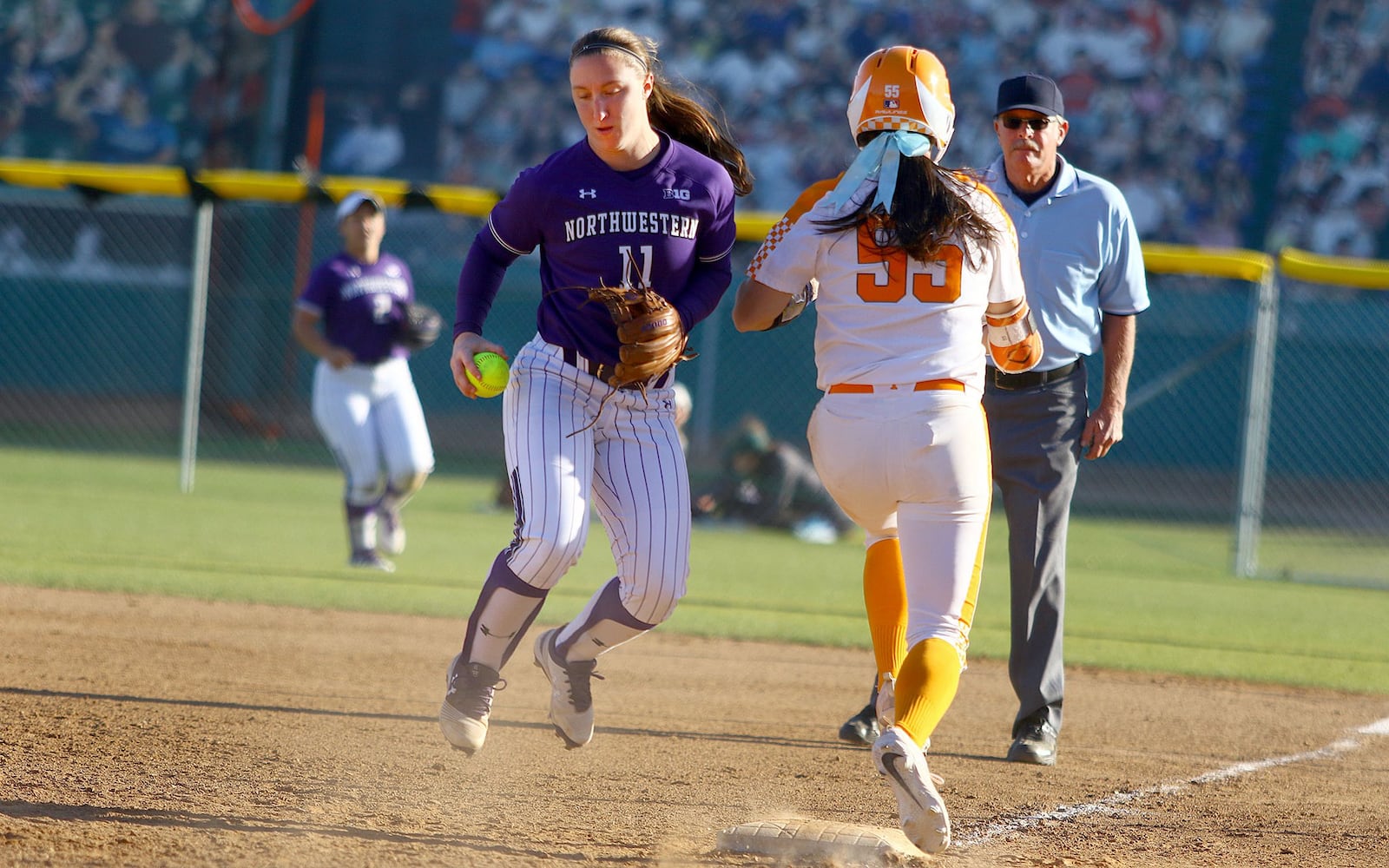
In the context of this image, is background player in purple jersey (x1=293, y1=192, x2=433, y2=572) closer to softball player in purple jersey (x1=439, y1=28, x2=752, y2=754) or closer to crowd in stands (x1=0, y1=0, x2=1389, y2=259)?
softball player in purple jersey (x1=439, y1=28, x2=752, y2=754)

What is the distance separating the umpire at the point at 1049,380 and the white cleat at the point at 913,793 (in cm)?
175

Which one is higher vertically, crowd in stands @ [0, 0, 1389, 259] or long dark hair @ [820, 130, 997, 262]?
crowd in stands @ [0, 0, 1389, 259]

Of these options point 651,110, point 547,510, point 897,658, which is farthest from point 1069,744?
point 651,110

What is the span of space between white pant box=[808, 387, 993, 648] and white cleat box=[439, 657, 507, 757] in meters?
1.16

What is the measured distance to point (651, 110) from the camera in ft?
14.1

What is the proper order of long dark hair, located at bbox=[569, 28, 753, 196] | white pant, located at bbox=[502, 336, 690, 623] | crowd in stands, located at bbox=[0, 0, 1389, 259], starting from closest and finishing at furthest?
white pant, located at bbox=[502, 336, 690, 623] → long dark hair, located at bbox=[569, 28, 753, 196] → crowd in stands, located at bbox=[0, 0, 1389, 259]

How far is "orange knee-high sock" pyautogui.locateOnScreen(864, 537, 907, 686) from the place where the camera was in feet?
13.3

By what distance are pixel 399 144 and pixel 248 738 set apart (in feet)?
57.4

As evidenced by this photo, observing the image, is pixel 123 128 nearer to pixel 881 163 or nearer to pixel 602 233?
pixel 602 233

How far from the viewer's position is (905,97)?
12.0 feet

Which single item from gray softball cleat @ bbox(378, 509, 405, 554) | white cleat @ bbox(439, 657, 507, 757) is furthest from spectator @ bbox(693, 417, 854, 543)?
white cleat @ bbox(439, 657, 507, 757)

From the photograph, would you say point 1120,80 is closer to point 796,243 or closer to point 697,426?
point 697,426

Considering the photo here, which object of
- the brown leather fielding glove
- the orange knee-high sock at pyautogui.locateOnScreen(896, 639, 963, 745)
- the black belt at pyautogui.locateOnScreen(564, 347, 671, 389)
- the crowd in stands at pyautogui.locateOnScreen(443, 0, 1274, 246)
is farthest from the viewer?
the crowd in stands at pyautogui.locateOnScreen(443, 0, 1274, 246)

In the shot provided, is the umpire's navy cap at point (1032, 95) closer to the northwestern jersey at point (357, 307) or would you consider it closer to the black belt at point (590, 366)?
the black belt at point (590, 366)
